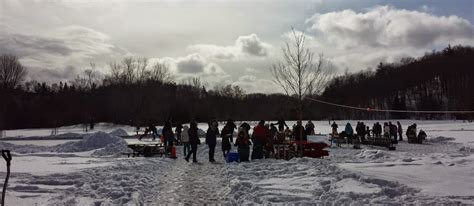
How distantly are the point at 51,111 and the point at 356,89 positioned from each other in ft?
220

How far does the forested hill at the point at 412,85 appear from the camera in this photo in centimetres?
10062

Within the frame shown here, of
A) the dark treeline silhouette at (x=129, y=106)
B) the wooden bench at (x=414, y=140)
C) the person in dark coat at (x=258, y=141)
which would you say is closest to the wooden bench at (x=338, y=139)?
the wooden bench at (x=414, y=140)

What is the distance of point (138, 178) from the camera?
1320 centimetres

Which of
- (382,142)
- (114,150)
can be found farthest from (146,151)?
(382,142)

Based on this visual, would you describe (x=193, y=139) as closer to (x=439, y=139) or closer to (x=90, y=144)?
(x=90, y=144)

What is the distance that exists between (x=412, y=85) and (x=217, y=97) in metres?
47.1

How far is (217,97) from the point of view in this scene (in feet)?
334

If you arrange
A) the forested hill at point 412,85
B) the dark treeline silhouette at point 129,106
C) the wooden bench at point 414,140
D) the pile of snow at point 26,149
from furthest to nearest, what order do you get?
the forested hill at point 412,85, the dark treeline silhouette at point 129,106, the wooden bench at point 414,140, the pile of snow at point 26,149

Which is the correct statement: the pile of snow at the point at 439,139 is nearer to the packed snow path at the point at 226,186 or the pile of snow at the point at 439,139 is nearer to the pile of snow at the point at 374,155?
the pile of snow at the point at 374,155

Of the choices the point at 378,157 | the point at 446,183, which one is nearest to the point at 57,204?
the point at 446,183

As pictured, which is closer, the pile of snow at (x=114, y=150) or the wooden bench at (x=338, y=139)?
the pile of snow at (x=114, y=150)

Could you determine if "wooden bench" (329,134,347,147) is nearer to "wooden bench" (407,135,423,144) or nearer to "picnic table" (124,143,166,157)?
"wooden bench" (407,135,423,144)

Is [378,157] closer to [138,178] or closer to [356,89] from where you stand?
[138,178]

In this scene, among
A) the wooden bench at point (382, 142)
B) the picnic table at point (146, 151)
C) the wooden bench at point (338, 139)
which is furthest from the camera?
the wooden bench at point (338, 139)
